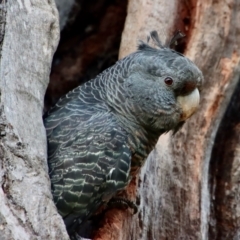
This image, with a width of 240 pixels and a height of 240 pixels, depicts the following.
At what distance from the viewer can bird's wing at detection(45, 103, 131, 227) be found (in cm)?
319

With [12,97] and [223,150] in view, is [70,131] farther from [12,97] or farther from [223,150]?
[223,150]

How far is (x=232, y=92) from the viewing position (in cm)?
429

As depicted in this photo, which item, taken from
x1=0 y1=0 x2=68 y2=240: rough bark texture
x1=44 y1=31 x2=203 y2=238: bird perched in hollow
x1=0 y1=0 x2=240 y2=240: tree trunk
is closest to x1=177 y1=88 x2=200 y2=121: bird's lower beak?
x1=44 y1=31 x2=203 y2=238: bird perched in hollow

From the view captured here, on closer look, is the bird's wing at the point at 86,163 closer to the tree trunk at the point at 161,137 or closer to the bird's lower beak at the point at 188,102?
the tree trunk at the point at 161,137

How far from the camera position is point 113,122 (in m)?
3.51

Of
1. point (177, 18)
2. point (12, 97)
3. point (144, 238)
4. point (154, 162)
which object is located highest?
point (177, 18)

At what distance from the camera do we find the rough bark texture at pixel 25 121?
2.66 meters

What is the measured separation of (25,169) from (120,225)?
0.87m

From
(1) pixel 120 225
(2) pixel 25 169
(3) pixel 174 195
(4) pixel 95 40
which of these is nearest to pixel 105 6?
(4) pixel 95 40

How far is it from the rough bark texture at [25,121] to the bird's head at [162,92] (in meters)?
0.52

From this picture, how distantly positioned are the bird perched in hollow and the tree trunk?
0.27 metres

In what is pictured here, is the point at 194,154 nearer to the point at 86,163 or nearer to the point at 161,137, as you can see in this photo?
the point at 161,137

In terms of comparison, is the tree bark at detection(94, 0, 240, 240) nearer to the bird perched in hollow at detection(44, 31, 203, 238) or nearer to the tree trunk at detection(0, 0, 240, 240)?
the tree trunk at detection(0, 0, 240, 240)

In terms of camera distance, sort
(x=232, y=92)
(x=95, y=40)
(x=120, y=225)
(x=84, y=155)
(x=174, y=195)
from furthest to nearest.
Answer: (x=95, y=40)
(x=232, y=92)
(x=174, y=195)
(x=120, y=225)
(x=84, y=155)
